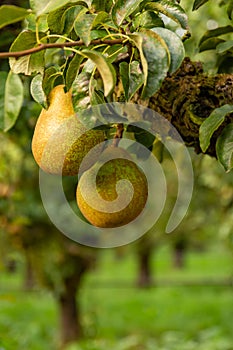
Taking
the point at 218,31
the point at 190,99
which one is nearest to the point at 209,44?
the point at 218,31

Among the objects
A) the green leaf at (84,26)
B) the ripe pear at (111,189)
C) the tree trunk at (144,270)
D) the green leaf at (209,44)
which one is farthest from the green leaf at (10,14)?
the tree trunk at (144,270)

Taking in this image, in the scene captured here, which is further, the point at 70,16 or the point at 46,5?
the point at 70,16

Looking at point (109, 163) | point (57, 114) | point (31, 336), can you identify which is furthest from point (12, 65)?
point (31, 336)

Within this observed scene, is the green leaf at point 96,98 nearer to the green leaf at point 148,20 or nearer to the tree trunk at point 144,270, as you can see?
the green leaf at point 148,20

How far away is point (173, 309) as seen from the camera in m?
11.8

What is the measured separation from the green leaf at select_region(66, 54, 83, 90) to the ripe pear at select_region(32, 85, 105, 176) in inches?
1.2

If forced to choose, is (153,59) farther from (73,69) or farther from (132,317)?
(132,317)

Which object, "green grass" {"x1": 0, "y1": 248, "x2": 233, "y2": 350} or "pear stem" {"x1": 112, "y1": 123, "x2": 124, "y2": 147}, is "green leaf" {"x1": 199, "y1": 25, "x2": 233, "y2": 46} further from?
"green grass" {"x1": 0, "y1": 248, "x2": 233, "y2": 350}

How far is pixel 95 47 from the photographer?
0.82 meters

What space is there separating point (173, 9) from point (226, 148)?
0.25m

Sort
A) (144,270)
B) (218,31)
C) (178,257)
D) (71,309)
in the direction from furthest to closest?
(178,257) < (144,270) < (71,309) < (218,31)

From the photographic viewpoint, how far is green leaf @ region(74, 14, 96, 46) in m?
0.74

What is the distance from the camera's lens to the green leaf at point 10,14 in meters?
0.64

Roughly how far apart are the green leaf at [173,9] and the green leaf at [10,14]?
0.77 feet
